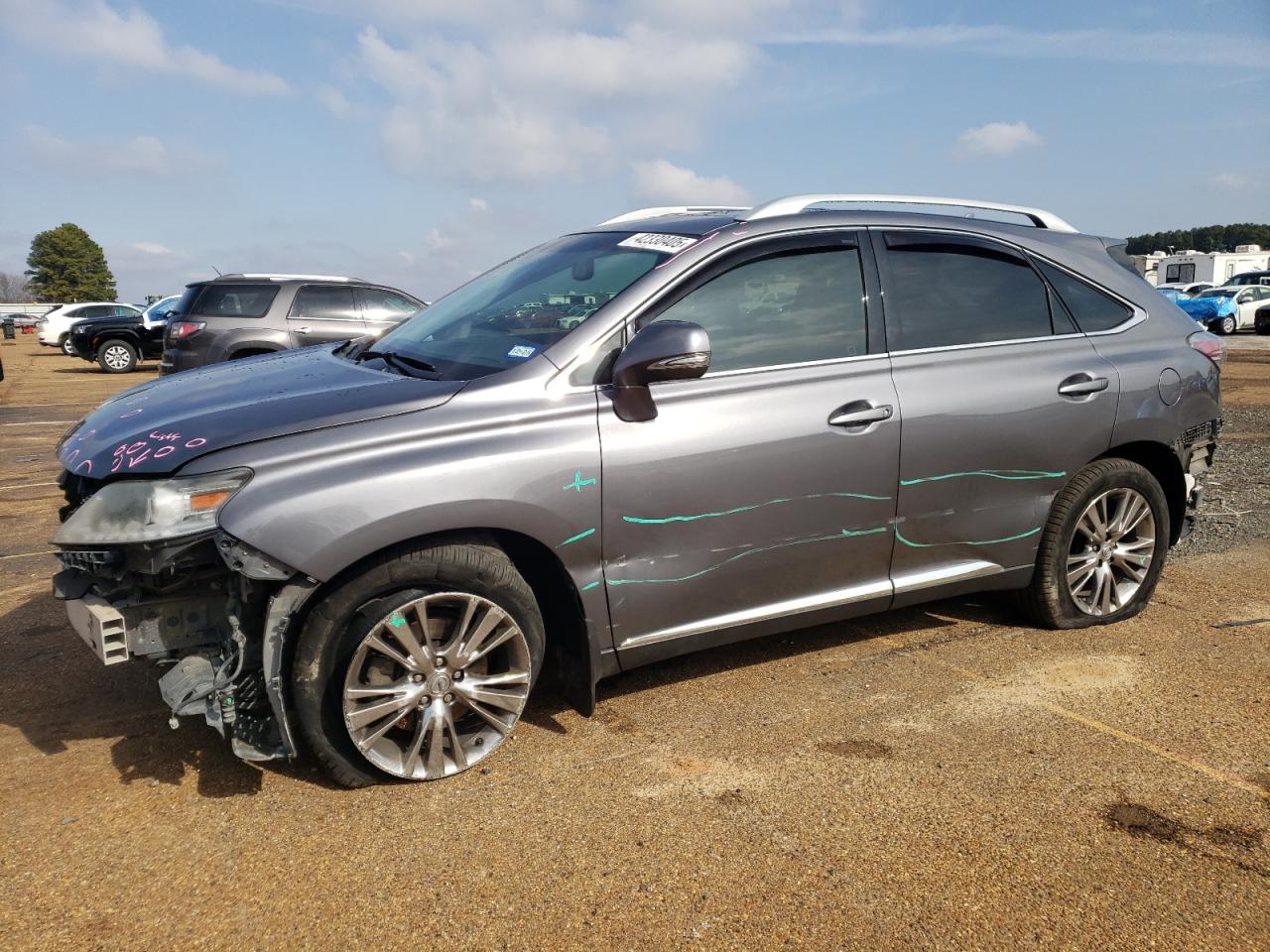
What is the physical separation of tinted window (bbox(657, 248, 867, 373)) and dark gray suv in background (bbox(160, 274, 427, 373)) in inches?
317

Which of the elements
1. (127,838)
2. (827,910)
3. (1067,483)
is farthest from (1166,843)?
(127,838)

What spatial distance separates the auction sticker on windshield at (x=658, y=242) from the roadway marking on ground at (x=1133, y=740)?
2.05 metres

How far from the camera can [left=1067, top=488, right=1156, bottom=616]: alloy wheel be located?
447 cm

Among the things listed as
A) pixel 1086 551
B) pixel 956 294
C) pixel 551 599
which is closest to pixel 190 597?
pixel 551 599

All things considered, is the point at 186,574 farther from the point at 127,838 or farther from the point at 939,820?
the point at 939,820

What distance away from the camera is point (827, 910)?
2564 mm

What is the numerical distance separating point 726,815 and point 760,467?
3.86 feet

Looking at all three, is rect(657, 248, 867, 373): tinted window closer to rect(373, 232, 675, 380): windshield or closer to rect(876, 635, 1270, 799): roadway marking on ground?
rect(373, 232, 675, 380): windshield

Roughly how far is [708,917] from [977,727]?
1.53 m

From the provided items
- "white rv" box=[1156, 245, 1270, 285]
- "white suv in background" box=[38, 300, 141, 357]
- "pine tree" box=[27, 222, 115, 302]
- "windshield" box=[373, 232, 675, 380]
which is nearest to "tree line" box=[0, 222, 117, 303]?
"pine tree" box=[27, 222, 115, 302]

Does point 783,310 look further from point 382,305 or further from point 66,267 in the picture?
point 66,267

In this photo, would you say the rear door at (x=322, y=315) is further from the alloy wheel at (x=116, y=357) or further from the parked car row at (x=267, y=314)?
the alloy wheel at (x=116, y=357)

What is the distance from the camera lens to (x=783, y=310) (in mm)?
3750

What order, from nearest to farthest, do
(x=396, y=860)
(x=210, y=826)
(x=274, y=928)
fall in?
(x=274, y=928)
(x=396, y=860)
(x=210, y=826)
